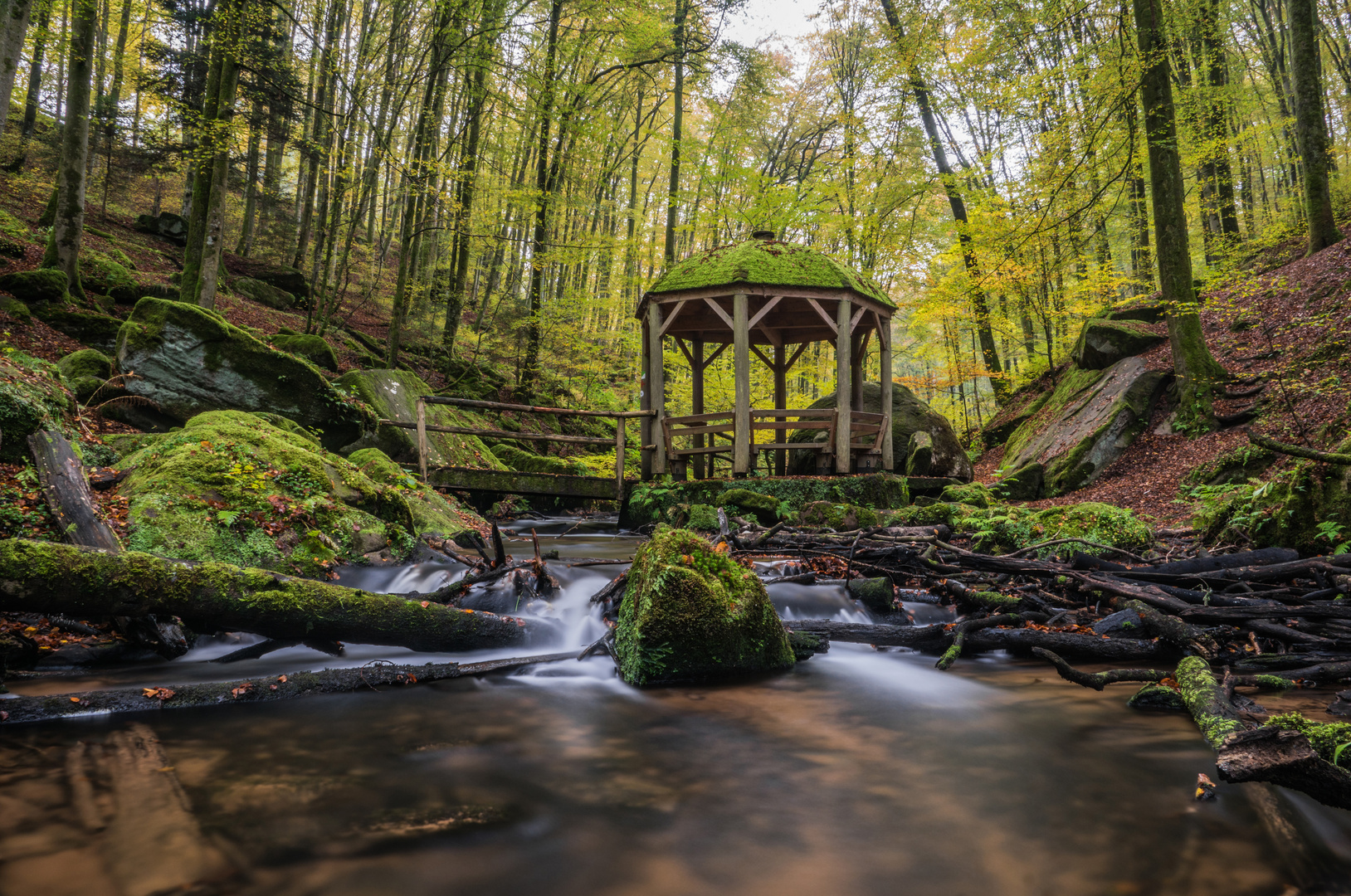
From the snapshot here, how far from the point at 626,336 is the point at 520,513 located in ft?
20.0

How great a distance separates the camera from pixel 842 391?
10.2 m

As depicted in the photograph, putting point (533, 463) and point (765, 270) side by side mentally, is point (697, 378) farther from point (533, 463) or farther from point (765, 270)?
point (533, 463)

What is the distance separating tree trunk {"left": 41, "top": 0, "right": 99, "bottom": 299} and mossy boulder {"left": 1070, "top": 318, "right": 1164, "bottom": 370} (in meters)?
18.2

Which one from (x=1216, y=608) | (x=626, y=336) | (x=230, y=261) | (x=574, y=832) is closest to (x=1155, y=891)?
(x=574, y=832)

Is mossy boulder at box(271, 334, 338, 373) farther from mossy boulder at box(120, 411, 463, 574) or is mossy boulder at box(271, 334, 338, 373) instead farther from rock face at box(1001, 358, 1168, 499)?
rock face at box(1001, 358, 1168, 499)

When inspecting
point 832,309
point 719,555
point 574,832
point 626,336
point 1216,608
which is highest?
point 626,336

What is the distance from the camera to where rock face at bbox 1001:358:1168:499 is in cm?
1020

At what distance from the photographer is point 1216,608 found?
360 cm

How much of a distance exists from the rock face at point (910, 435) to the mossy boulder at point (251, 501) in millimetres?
9393

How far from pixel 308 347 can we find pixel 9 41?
18.5 feet

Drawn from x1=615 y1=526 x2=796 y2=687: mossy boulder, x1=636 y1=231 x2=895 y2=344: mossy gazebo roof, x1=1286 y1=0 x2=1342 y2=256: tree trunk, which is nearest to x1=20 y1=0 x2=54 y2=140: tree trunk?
x1=636 y1=231 x2=895 y2=344: mossy gazebo roof

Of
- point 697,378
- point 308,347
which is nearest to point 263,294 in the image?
point 308,347

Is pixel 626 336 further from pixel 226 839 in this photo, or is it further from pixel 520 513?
pixel 226 839

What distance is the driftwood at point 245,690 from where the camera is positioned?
2.73 metres
